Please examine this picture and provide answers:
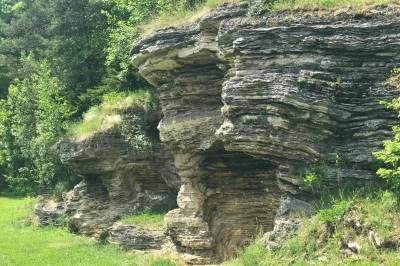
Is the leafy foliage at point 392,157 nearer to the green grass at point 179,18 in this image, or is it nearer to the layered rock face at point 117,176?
the green grass at point 179,18

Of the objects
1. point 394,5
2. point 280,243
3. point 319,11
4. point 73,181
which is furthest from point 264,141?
point 73,181

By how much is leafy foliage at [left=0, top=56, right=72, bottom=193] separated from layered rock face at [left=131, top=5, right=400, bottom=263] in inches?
509

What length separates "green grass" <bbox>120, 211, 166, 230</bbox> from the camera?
63.4ft

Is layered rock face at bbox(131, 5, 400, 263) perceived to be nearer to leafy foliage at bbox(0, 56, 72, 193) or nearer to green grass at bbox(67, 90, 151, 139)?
green grass at bbox(67, 90, 151, 139)

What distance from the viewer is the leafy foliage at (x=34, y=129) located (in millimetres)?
27484

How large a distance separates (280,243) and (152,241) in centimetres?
767

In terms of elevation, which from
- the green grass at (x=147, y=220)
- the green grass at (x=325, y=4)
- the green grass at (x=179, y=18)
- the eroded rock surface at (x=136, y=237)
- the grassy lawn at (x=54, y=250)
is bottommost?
the grassy lawn at (x=54, y=250)

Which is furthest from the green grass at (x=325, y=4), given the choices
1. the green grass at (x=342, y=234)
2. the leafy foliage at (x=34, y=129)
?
the leafy foliage at (x=34, y=129)

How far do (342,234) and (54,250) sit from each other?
12868mm

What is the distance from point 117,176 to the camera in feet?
72.6

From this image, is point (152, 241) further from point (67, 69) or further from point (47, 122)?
point (67, 69)

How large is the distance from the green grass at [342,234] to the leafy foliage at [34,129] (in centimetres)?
1766

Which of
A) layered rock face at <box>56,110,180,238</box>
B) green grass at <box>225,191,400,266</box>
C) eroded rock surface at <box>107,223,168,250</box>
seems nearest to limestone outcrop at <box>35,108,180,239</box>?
layered rock face at <box>56,110,180,238</box>

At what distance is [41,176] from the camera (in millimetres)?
28156
